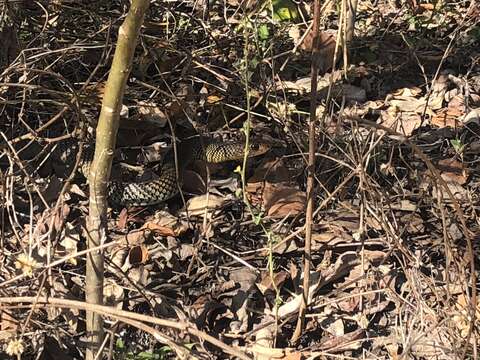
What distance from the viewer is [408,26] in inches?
209

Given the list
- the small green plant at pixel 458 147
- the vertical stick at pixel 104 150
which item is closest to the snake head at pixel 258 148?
the small green plant at pixel 458 147

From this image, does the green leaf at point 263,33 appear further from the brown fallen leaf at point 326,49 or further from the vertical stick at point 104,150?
the vertical stick at point 104,150

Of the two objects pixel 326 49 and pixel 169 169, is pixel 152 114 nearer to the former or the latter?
pixel 169 169

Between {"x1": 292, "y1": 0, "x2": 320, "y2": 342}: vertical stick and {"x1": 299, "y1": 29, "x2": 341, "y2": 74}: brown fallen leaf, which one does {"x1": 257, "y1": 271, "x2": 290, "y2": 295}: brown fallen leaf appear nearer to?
{"x1": 292, "y1": 0, "x2": 320, "y2": 342}: vertical stick

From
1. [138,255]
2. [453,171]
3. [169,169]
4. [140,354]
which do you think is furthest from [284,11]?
[140,354]

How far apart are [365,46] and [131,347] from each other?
119 inches

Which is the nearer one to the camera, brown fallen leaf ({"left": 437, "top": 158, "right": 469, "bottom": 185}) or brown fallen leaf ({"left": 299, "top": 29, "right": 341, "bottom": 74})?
brown fallen leaf ({"left": 437, "top": 158, "right": 469, "bottom": 185})

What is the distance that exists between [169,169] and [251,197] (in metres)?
0.60

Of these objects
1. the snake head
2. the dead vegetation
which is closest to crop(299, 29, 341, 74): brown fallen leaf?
the dead vegetation

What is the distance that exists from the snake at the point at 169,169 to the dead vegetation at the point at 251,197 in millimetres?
73

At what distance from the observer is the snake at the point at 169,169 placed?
12.8ft

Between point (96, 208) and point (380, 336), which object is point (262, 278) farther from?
point (96, 208)

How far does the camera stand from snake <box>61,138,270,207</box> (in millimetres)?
3910

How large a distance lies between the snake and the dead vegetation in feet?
0.24
